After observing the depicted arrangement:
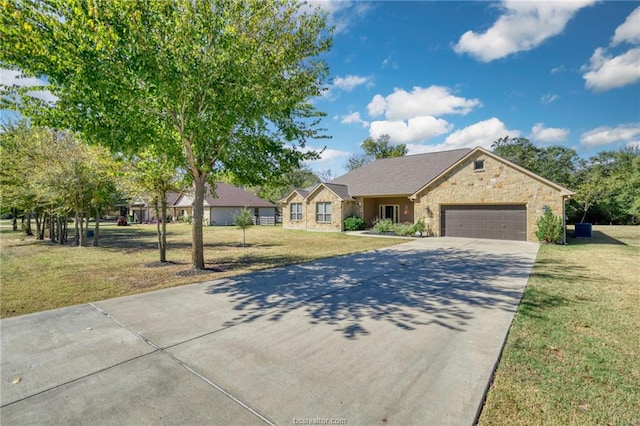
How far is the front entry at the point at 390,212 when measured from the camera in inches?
1044

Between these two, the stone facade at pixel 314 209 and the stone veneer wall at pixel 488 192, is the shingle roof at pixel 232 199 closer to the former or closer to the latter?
the stone facade at pixel 314 209

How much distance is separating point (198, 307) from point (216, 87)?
5465mm

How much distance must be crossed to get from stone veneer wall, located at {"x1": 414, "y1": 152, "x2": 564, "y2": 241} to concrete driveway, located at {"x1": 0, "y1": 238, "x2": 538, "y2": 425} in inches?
512

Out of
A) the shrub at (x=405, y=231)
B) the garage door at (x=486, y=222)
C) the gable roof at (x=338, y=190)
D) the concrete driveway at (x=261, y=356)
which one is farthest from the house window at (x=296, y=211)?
the concrete driveway at (x=261, y=356)

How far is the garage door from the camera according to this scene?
→ 60.0 ft

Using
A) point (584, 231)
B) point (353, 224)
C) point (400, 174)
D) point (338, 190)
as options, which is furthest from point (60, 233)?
point (584, 231)

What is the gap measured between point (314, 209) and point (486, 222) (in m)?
14.2

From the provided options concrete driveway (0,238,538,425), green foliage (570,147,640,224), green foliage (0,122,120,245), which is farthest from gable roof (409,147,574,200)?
green foliage (0,122,120,245)

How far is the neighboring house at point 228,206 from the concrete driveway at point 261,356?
31263 mm

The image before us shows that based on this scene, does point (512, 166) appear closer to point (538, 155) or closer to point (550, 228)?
point (550, 228)

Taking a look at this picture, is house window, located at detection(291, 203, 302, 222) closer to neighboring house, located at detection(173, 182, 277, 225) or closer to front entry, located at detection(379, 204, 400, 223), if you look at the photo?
front entry, located at detection(379, 204, 400, 223)

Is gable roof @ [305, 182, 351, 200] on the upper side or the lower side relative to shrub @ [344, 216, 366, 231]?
upper

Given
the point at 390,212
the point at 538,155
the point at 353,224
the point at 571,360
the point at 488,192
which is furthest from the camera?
the point at 538,155

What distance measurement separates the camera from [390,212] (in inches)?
1069
